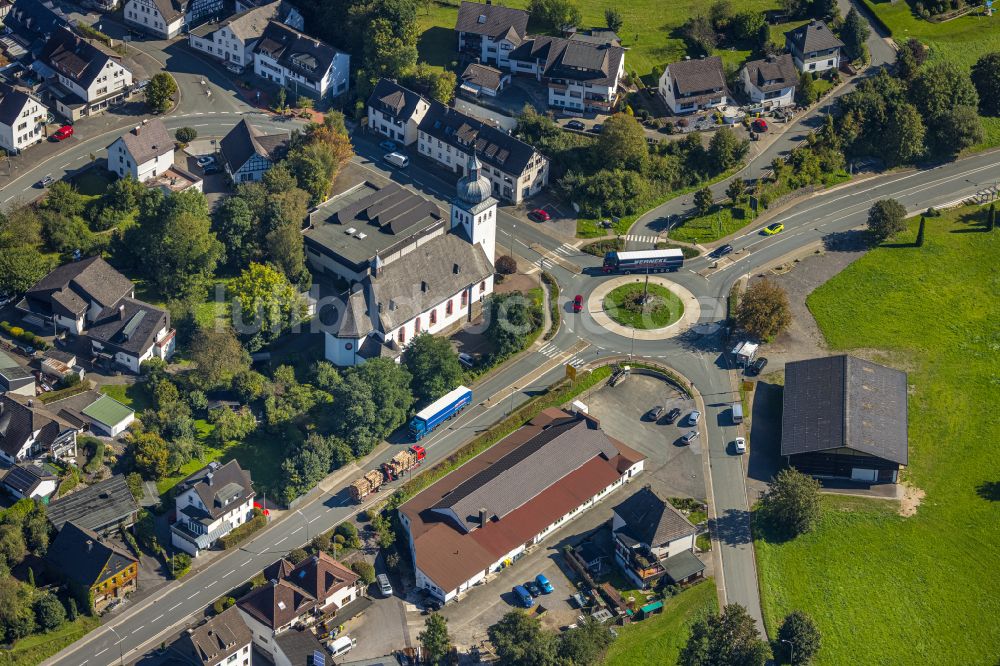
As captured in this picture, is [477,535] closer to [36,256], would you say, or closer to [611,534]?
[611,534]

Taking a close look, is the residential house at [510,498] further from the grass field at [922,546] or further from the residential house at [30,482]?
the residential house at [30,482]

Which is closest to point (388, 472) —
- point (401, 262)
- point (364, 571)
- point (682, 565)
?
point (364, 571)

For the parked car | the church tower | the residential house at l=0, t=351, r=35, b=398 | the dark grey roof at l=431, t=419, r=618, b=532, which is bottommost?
the parked car

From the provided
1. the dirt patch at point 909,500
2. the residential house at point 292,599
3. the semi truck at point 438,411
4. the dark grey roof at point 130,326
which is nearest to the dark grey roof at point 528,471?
the semi truck at point 438,411

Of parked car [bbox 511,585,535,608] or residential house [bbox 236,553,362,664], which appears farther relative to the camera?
parked car [bbox 511,585,535,608]

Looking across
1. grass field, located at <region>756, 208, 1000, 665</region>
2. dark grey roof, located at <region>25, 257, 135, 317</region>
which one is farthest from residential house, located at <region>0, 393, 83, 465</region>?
grass field, located at <region>756, 208, 1000, 665</region>

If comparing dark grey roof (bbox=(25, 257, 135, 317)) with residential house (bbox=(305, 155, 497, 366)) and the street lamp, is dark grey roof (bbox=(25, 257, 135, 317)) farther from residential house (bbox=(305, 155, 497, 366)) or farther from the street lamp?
the street lamp

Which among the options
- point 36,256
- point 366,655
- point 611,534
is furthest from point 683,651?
point 36,256
